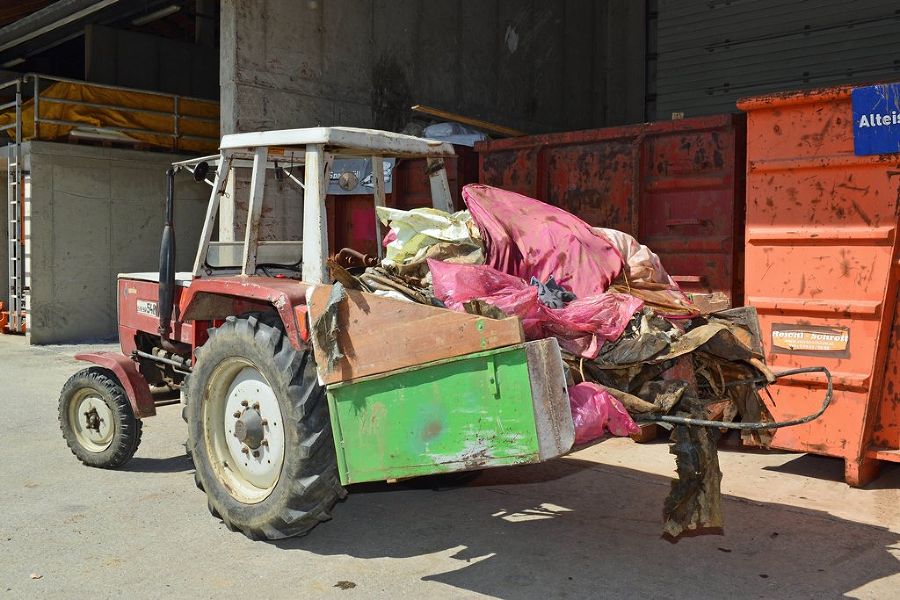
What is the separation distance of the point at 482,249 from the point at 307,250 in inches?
36.2

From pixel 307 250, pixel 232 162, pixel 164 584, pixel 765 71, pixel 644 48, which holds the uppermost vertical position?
pixel 644 48

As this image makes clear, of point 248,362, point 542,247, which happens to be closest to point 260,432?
point 248,362

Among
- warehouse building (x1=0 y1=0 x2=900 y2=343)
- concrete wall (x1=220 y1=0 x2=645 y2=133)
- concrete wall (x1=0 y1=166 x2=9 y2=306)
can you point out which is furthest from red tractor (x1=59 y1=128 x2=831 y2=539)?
concrete wall (x1=0 y1=166 x2=9 y2=306)

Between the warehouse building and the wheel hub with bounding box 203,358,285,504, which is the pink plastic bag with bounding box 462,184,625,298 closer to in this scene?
the wheel hub with bounding box 203,358,285,504

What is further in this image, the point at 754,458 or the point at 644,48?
the point at 644,48

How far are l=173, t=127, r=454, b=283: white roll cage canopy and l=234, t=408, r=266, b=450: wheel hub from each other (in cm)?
78

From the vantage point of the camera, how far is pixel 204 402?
191 inches

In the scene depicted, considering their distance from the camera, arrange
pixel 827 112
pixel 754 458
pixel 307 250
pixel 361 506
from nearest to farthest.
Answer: pixel 307 250 < pixel 361 506 < pixel 827 112 < pixel 754 458

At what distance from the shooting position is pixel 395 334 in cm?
384

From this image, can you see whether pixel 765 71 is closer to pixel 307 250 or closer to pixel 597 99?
pixel 597 99

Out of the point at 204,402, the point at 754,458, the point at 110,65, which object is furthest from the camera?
the point at 110,65

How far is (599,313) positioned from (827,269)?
8.21 feet

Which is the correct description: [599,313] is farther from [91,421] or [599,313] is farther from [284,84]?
[284,84]

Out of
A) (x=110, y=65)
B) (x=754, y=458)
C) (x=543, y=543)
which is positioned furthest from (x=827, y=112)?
(x=110, y=65)
